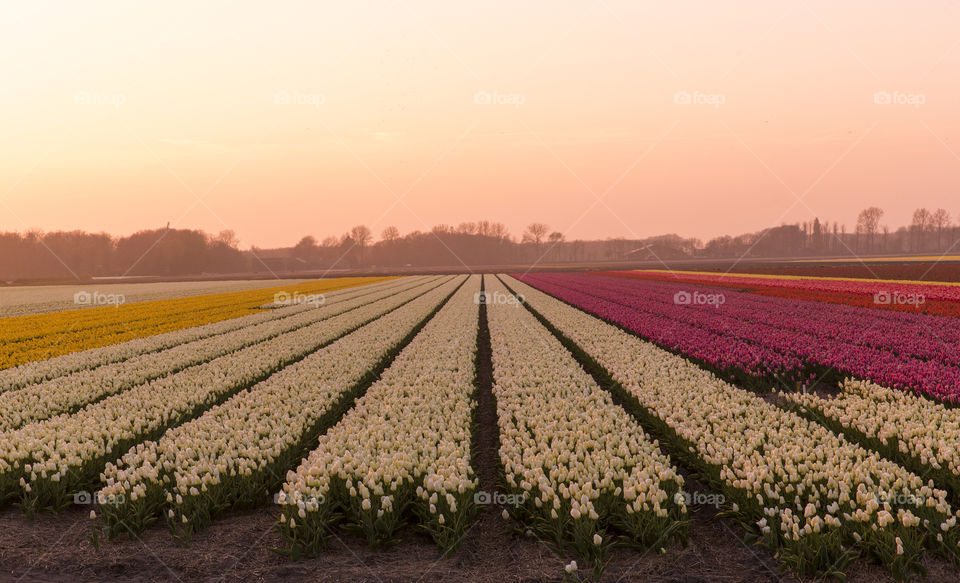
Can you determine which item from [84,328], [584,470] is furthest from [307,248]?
[584,470]

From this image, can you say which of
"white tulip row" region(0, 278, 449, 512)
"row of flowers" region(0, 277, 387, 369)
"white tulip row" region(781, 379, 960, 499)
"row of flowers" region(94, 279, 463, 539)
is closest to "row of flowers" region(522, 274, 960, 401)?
"white tulip row" region(781, 379, 960, 499)

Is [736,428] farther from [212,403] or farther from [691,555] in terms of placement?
[212,403]

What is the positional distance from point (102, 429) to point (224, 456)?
2814 millimetres

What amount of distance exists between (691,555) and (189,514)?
583cm

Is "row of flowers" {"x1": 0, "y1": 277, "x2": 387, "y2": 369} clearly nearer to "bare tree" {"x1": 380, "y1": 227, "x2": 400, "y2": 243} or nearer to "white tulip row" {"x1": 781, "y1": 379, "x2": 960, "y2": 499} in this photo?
"white tulip row" {"x1": 781, "y1": 379, "x2": 960, "y2": 499}

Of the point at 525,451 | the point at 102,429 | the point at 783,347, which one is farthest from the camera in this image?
the point at 783,347

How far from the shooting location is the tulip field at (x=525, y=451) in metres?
5.75

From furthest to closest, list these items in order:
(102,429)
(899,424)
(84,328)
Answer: (84,328) < (102,429) < (899,424)

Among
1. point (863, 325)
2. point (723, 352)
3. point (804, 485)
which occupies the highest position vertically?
point (863, 325)

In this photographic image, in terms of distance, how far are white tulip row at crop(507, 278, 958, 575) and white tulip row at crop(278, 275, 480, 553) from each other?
3274 millimetres

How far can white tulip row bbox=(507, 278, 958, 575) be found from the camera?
525 cm

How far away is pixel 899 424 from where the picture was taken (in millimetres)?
8078

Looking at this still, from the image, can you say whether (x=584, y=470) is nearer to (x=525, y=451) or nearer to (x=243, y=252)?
(x=525, y=451)

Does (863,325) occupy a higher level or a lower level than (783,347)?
higher
